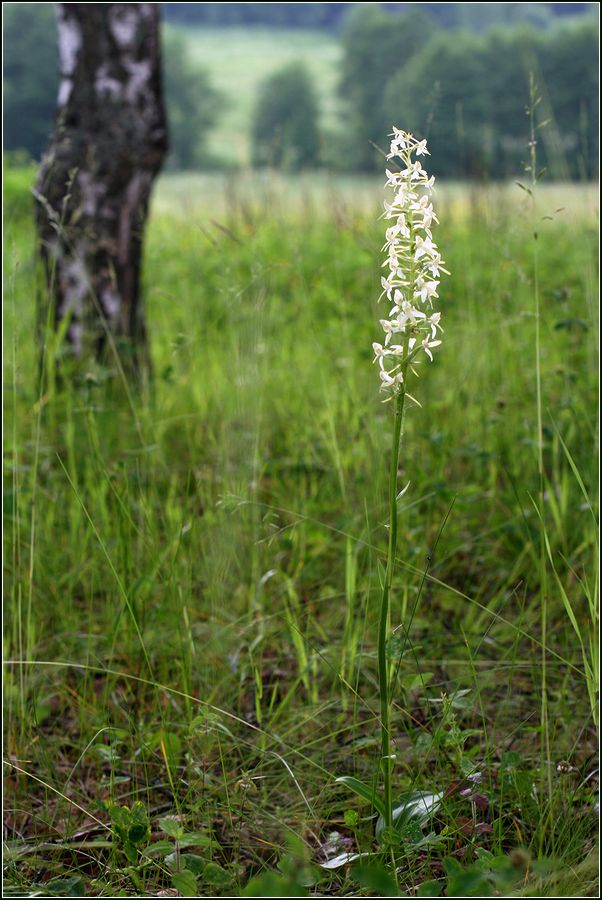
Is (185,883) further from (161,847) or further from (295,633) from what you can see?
(295,633)

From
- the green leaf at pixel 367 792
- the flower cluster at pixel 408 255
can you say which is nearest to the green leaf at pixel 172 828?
the green leaf at pixel 367 792

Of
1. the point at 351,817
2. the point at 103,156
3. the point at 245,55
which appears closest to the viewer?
the point at 351,817

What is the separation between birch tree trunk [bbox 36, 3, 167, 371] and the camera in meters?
3.59

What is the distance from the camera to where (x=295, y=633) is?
6.44ft

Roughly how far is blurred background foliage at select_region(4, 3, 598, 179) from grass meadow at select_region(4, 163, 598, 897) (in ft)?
3.11

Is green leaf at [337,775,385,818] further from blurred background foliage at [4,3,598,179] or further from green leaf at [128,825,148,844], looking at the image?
blurred background foliage at [4,3,598,179]

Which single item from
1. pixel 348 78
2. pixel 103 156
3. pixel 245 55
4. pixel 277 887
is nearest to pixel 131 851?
pixel 277 887

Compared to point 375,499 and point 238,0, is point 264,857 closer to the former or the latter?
point 375,499

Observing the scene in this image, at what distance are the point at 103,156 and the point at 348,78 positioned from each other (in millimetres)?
21606

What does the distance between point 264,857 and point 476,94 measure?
19.3 meters

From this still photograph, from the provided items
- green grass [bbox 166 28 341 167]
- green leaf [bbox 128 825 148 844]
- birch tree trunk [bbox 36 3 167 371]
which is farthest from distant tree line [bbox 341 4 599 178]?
green leaf [bbox 128 825 148 844]

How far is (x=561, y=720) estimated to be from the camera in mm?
1794

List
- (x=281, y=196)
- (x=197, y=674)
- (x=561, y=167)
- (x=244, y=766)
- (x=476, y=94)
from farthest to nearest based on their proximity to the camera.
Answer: (x=476, y=94) → (x=281, y=196) → (x=561, y=167) → (x=197, y=674) → (x=244, y=766)

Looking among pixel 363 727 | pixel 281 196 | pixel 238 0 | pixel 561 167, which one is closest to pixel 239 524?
pixel 363 727
